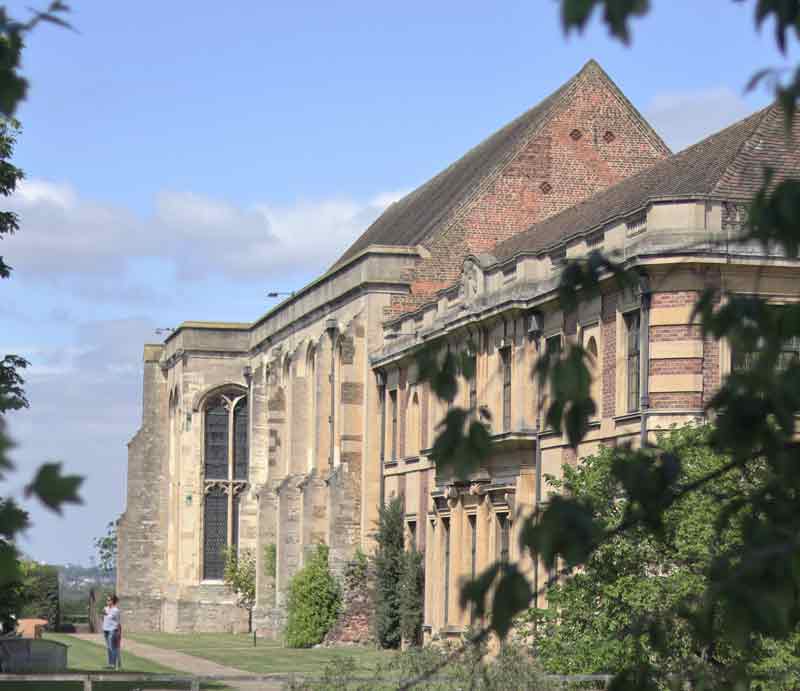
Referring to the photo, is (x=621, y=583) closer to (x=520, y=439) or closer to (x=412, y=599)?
(x=520, y=439)

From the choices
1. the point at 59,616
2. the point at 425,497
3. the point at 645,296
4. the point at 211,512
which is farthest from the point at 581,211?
the point at 59,616

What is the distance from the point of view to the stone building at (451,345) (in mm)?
32062

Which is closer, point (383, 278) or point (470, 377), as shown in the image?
point (470, 377)

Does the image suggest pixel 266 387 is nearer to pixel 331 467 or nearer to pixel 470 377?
pixel 331 467

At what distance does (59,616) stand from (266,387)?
1346 centimetres

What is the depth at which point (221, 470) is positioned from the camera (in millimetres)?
68188

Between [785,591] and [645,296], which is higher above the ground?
[645,296]

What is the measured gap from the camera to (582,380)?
5.38 metres

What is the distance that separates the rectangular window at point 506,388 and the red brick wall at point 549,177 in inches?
392

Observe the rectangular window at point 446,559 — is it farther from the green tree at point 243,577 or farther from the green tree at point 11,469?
the green tree at point 11,469

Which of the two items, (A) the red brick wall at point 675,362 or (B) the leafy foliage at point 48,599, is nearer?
(A) the red brick wall at point 675,362

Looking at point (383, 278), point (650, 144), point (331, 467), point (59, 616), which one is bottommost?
point (59, 616)

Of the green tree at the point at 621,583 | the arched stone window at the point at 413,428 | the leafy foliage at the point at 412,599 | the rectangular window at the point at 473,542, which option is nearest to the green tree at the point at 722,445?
the green tree at the point at 621,583

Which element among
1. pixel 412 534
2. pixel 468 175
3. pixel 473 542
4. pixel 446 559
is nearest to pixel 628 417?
pixel 473 542
